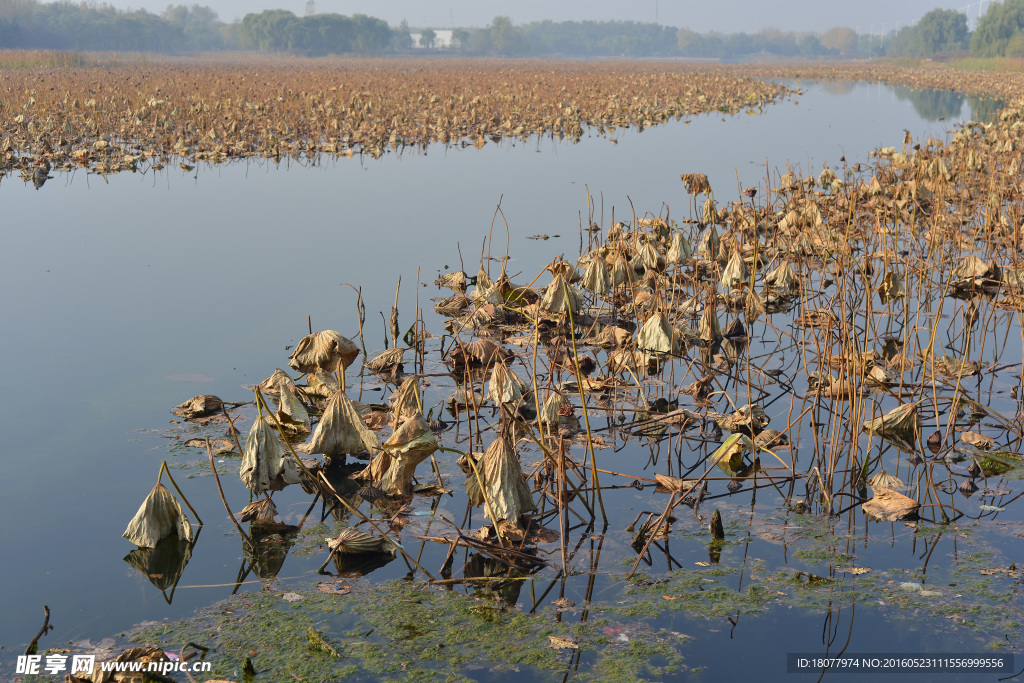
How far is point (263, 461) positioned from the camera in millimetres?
3320

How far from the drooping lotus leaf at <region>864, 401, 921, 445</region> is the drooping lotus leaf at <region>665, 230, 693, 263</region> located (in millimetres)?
2347

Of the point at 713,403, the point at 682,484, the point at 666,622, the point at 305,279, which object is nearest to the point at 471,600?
the point at 666,622

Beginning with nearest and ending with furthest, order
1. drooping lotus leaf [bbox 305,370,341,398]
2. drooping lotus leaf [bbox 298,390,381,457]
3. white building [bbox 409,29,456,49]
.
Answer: drooping lotus leaf [bbox 298,390,381,457], drooping lotus leaf [bbox 305,370,341,398], white building [bbox 409,29,456,49]

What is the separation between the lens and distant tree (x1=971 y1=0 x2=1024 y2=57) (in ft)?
247

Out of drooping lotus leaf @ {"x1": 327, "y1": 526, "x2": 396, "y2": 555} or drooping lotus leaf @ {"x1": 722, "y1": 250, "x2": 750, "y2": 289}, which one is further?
drooping lotus leaf @ {"x1": 722, "y1": 250, "x2": 750, "y2": 289}

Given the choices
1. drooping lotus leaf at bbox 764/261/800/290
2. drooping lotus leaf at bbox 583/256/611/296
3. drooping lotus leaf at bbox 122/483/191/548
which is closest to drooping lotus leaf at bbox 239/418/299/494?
drooping lotus leaf at bbox 122/483/191/548

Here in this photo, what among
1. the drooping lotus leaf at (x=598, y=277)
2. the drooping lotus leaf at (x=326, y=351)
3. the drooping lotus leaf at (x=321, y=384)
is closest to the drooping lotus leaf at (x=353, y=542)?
the drooping lotus leaf at (x=326, y=351)

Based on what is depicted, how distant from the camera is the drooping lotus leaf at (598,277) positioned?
18.3 ft

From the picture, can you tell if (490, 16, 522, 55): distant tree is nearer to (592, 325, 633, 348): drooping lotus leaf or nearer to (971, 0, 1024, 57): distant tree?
(971, 0, 1024, 57): distant tree

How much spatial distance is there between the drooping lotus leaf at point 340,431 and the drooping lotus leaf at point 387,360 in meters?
1.39

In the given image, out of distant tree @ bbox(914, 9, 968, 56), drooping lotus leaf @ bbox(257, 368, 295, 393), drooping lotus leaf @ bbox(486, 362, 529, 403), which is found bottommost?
drooping lotus leaf @ bbox(257, 368, 295, 393)

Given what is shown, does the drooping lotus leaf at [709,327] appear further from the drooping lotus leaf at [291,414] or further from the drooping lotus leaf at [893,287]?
the drooping lotus leaf at [291,414]

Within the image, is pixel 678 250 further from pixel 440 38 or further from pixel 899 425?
pixel 440 38

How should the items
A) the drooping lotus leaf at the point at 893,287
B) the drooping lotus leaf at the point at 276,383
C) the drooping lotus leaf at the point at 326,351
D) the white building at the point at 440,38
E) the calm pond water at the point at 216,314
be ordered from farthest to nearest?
the white building at the point at 440,38 < the drooping lotus leaf at the point at 893,287 < the drooping lotus leaf at the point at 276,383 < the drooping lotus leaf at the point at 326,351 < the calm pond water at the point at 216,314
